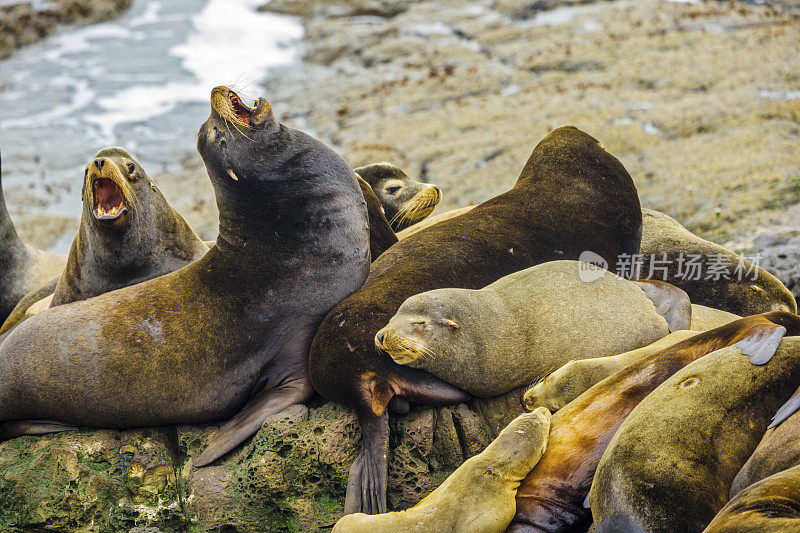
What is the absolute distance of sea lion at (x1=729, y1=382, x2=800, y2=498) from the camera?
3.00 m

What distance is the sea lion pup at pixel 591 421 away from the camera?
3531mm

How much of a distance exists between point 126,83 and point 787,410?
26670mm

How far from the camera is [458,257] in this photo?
532 cm

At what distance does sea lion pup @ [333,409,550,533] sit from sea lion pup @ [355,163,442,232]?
380 centimetres

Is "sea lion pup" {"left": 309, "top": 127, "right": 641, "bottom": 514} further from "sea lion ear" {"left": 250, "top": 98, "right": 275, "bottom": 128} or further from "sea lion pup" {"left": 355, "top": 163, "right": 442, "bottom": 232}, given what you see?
"sea lion pup" {"left": 355, "top": 163, "right": 442, "bottom": 232}

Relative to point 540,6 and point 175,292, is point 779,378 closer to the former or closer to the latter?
point 175,292

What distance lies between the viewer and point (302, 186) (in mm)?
5316

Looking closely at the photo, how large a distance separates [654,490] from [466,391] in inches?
63.9

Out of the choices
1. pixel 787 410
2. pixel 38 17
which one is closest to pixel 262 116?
pixel 787 410

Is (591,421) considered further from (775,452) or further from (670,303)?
(670,303)

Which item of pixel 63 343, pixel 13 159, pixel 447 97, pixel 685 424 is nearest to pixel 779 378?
pixel 685 424

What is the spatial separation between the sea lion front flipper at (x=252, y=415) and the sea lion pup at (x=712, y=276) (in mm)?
2642

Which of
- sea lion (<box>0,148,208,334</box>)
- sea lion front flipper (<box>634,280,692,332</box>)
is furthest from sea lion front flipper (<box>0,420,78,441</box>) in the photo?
sea lion front flipper (<box>634,280,692,332</box>)

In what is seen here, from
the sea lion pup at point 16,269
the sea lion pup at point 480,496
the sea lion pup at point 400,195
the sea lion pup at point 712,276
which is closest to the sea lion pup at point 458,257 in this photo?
the sea lion pup at point 712,276
